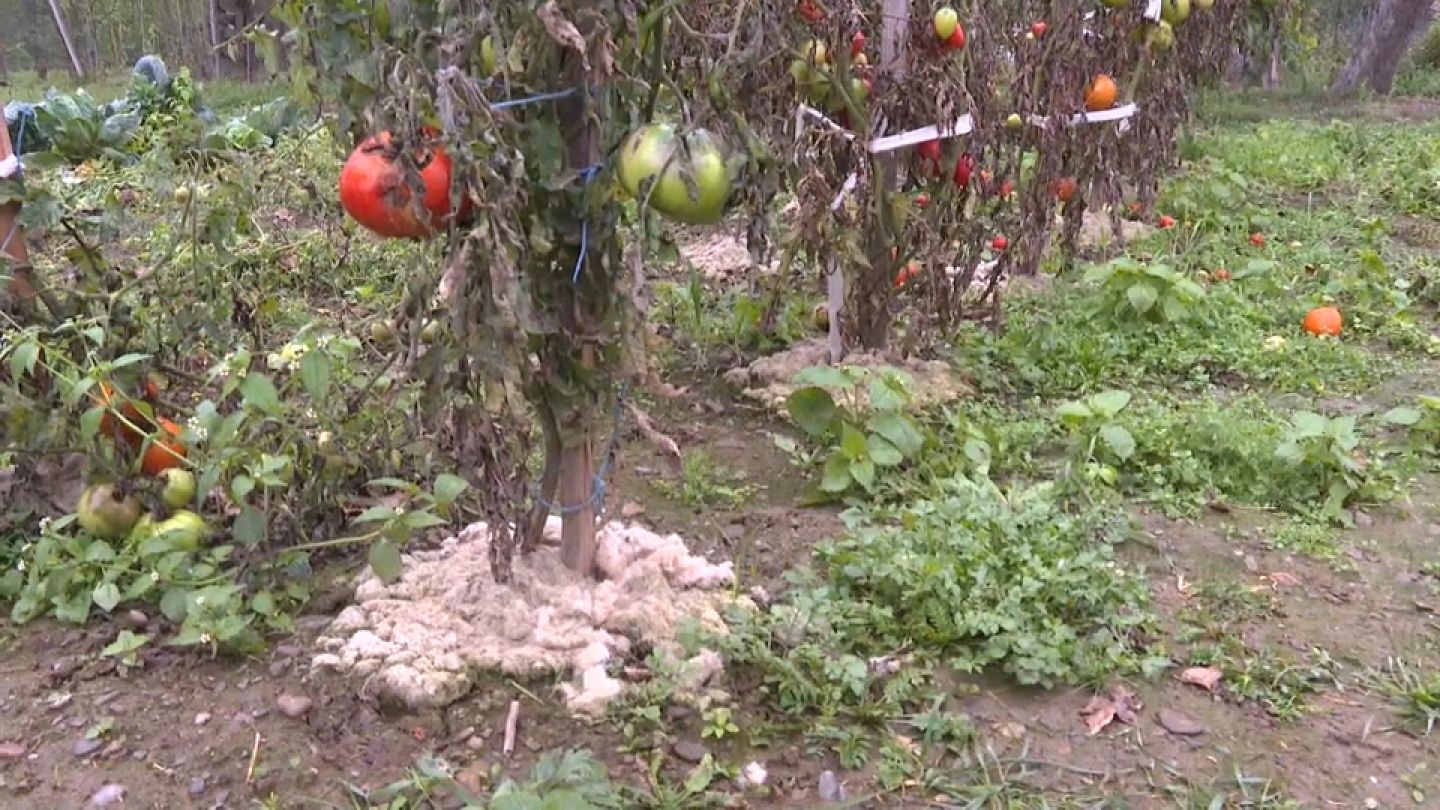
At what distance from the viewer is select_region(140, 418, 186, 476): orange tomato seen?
2.64 m

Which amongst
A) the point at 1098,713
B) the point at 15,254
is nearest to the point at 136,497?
the point at 15,254

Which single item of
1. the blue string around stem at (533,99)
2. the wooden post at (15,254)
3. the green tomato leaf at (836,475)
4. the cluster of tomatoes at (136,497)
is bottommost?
the green tomato leaf at (836,475)

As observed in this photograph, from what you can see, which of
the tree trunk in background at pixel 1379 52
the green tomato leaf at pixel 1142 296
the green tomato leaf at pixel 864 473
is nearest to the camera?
the green tomato leaf at pixel 864 473

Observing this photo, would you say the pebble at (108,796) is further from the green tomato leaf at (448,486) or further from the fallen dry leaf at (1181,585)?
the fallen dry leaf at (1181,585)

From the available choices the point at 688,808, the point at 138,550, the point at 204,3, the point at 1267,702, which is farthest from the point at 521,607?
the point at 204,3

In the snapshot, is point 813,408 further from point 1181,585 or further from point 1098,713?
point 1098,713

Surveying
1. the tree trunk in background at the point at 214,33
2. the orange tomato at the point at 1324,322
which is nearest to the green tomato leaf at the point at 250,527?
the orange tomato at the point at 1324,322

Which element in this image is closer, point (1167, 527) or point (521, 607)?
point (521, 607)

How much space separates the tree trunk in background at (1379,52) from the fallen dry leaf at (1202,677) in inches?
394

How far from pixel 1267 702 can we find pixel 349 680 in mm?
1786

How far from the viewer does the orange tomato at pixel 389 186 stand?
1.76 metres

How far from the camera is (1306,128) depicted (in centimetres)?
824

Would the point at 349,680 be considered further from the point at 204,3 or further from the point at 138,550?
the point at 204,3

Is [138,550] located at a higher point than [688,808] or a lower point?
higher
